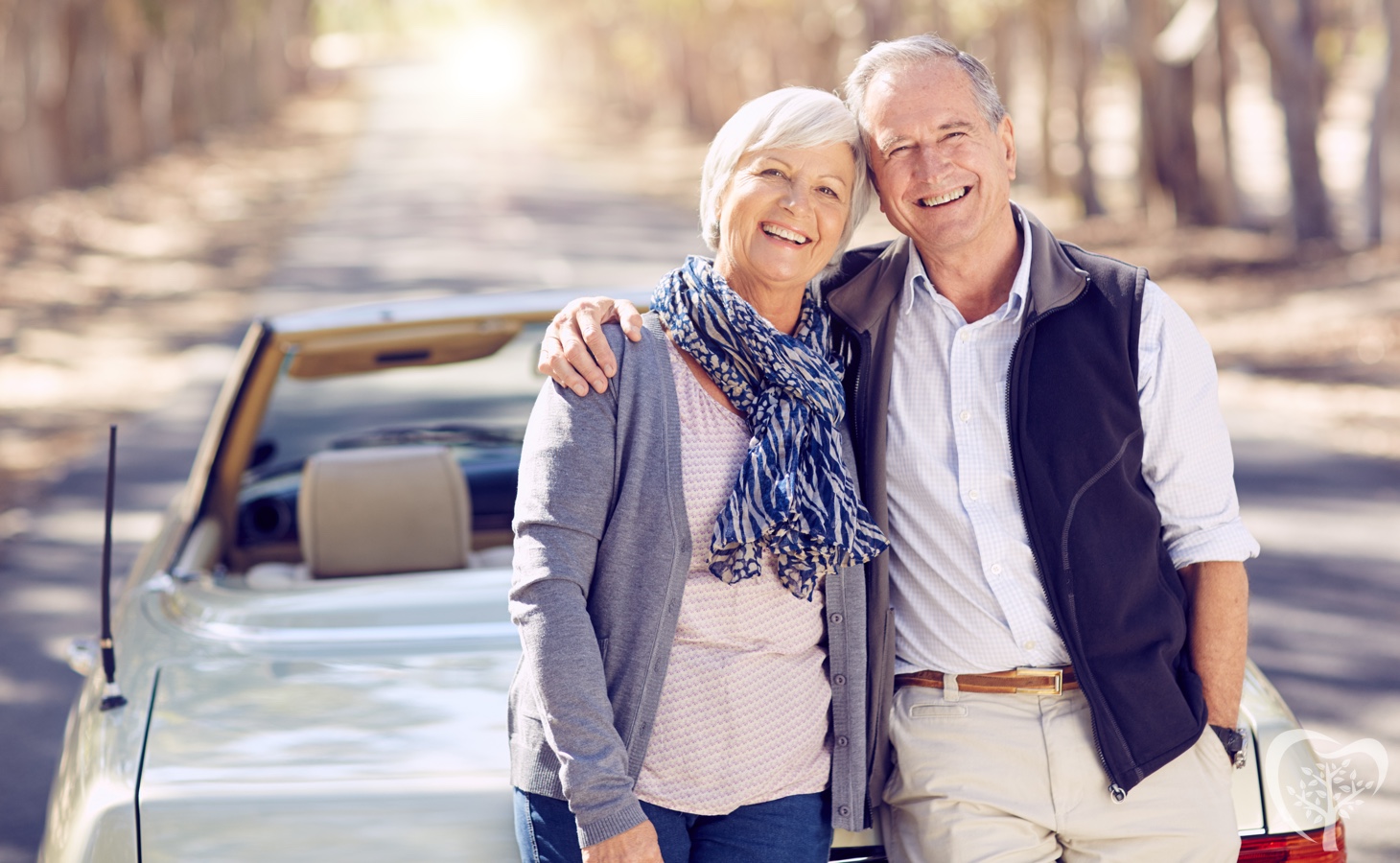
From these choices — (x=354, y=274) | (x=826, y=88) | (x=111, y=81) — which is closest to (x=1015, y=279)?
(x=826, y=88)

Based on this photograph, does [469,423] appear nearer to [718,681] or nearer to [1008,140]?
[1008,140]

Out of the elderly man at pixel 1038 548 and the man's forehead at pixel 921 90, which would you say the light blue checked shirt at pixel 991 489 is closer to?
the elderly man at pixel 1038 548

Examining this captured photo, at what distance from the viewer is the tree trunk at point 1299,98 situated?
16.0m

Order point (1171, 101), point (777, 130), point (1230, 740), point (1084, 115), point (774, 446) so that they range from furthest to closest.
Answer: point (1084, 115), point (1171, 101), point (1230, 740), point (777, 130), point (774, 446)

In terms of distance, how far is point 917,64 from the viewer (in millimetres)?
2529

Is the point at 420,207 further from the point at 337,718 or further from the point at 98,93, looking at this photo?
the point at 337,718

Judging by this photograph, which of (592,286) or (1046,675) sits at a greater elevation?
(592,286)

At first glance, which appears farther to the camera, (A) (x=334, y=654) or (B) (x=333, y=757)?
(A) (x=334, y=654)

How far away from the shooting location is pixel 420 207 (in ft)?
94.4

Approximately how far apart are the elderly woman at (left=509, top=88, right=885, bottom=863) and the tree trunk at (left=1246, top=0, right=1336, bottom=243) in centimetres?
1543

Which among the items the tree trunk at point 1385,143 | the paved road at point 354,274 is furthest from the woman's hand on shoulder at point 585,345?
the tree trunk at point 1385,143

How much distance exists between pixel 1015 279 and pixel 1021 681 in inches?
26.7

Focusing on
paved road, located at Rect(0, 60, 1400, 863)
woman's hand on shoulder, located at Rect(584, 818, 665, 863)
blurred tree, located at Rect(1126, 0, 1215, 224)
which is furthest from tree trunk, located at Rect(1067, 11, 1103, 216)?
woman's hand on shoulder, located at Rect(584, 818, 665, 863)

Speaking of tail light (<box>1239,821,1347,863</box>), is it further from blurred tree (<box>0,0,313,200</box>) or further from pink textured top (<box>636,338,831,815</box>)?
blurred tree (<box>0,0,313,200</box>)
